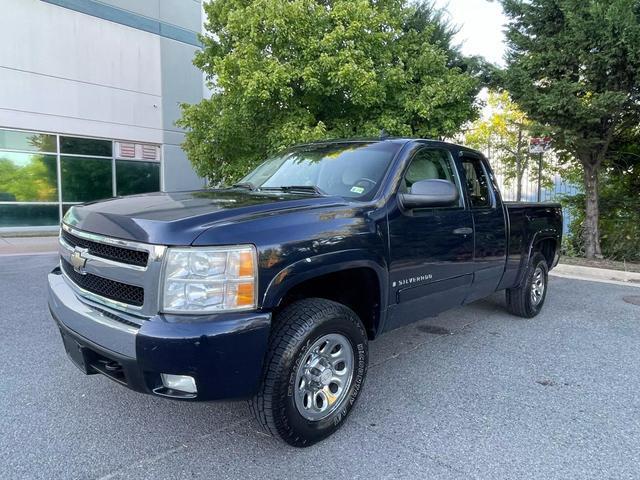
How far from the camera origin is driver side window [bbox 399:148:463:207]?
368 cm

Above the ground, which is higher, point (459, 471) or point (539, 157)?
point (539, 157)

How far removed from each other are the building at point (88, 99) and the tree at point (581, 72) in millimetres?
12945

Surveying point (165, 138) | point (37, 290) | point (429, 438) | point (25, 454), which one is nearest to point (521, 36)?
point (429, 438)

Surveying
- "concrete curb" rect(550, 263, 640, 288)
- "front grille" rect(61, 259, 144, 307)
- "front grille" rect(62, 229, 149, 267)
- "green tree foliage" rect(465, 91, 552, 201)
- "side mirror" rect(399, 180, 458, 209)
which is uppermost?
"green tree foliage" rect(465, 91, 552, 201)

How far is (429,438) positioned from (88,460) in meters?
1.97

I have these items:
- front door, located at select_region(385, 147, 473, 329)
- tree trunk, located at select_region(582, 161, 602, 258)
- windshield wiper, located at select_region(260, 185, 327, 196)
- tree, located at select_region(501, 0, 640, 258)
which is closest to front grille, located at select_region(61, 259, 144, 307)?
windshield wiper, located at select_region(260, 185, 327, 196)

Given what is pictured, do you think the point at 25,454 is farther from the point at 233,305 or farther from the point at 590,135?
the point at 590,135

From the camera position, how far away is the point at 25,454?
2.66 m

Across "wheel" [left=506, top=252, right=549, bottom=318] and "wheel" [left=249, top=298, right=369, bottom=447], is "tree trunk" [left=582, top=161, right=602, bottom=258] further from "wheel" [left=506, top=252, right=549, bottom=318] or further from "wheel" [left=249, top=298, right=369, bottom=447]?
"wheel" [left=249, top=298, right=369, bottom=447]

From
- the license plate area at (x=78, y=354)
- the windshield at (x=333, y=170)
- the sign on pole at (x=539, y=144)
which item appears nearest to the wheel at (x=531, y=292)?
the windshield at (x=333, y=170)

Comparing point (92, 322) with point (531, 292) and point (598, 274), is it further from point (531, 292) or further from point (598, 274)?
Answer: point (598, 274)

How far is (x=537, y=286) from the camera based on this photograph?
566 cm

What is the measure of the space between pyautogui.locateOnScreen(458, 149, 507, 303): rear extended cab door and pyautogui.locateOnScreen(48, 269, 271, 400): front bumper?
8.19 feet

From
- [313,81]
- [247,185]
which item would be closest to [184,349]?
[247,185]
